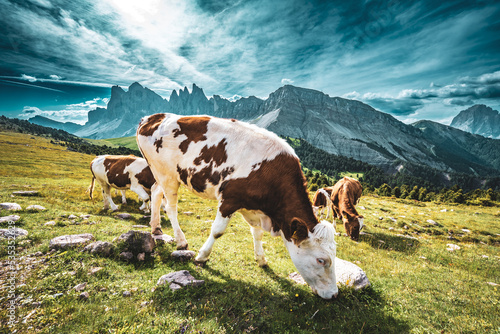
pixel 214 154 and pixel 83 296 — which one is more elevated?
pixel 214 154

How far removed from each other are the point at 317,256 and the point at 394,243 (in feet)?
29.1

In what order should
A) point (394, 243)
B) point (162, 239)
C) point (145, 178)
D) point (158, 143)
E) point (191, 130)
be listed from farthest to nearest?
point (145, 178) → point (394, 243) → point (162, 239) → point (158, 143) → point (191, 130)

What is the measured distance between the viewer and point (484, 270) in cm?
753

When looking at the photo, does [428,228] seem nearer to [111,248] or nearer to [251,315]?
[251,315]

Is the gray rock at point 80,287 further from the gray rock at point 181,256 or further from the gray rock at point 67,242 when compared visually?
the gray rock at point 181,256

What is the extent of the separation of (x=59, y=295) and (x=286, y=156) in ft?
17.6

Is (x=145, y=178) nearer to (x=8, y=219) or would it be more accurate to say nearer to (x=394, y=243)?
(x=8, y=219)

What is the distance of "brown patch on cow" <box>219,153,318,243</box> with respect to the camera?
185 inches

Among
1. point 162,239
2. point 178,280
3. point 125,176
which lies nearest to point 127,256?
point 162,239

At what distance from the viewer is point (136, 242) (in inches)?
221

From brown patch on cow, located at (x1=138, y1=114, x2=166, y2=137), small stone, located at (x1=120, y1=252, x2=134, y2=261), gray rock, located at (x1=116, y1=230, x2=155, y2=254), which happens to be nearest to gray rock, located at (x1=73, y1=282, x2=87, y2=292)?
small stone, located at (x1=120, y1=252, x2=134, y2=261)

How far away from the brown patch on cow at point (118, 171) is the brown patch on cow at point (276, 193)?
1074 cm

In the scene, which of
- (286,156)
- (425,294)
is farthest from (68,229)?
(425,294)

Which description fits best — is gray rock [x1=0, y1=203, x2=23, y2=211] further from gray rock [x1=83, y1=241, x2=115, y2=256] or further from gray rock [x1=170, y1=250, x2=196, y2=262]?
gray rock [x1=170, y1=250, x2=196, y2=262]
